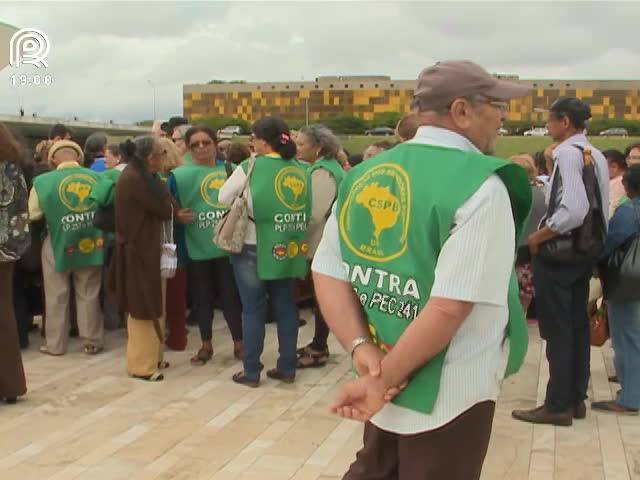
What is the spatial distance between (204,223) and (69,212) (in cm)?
105

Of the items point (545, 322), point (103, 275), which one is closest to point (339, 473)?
point (545, 322)

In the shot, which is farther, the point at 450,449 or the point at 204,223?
the point at 204,223

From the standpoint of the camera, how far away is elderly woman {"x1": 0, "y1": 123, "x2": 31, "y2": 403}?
4.85 metres

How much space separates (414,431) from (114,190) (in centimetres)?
432

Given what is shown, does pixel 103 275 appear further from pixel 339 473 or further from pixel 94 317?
pixel 339 473

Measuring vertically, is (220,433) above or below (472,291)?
below

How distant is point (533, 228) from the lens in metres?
5.40

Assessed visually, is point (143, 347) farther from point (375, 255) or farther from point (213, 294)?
point (375, 255)

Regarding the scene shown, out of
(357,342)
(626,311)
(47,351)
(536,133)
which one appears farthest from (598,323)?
(536,133)

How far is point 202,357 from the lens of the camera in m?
6.01

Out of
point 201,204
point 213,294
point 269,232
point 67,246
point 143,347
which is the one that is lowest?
point 143,347

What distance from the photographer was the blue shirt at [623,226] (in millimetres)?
4629

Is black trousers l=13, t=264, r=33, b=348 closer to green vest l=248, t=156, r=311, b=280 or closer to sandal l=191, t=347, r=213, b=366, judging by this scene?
sandal l=191, t=347, r=213, b=366

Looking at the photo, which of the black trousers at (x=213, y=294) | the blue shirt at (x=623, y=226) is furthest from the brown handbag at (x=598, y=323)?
the black trousers at (x=213, y=294)
